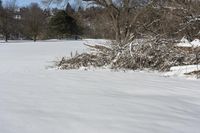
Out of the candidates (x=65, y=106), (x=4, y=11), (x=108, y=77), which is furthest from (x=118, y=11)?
(x=4, y=11)

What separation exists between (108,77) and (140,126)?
4.97 metres

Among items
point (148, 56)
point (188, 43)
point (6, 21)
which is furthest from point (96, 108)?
point (6, 21)

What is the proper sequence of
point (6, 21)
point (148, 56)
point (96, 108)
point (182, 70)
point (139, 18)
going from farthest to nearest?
1. point (6, 21)
2. point (139, 18)
3. point (148, 56)
4. point (182, 70)
5. point (96, 108)

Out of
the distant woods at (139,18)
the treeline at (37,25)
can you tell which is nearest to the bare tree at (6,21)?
the treeline at (37,25)

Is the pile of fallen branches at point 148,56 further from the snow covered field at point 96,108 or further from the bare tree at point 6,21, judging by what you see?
the bare tree at point 6,21

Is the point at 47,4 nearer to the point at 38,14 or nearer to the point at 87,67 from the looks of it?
the point at 87,67

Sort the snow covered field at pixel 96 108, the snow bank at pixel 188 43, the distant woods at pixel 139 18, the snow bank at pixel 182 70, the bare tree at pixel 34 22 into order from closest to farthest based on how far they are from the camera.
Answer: the snow covered field at pixel 96 108
the snow bank at pixel 182 70
the snow bank at pixel 188 43
the distant woods at pixel 139 18
the bare tree at pixel 34 22

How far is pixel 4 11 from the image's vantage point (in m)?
78.1

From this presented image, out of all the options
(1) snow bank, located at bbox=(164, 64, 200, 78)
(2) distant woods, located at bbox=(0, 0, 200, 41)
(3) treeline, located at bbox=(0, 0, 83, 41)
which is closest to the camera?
(1) snow bank, located at bbox=(164, 64, 200, 78)

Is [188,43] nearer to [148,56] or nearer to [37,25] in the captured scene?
[148,56]

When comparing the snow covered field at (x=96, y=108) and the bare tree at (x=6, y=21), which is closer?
the snow covered field at (x=96, y=108)

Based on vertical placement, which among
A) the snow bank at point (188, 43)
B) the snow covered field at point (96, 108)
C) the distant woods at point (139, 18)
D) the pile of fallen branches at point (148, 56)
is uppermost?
the distant woods at point (139, 18)

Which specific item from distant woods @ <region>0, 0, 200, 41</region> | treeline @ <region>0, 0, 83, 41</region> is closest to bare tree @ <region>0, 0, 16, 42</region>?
treeline @ <region>0, 0, 83, 41</region>

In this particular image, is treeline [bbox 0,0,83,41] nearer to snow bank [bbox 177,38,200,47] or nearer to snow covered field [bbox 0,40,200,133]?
snow bank [bbox 177,38,200,47]
